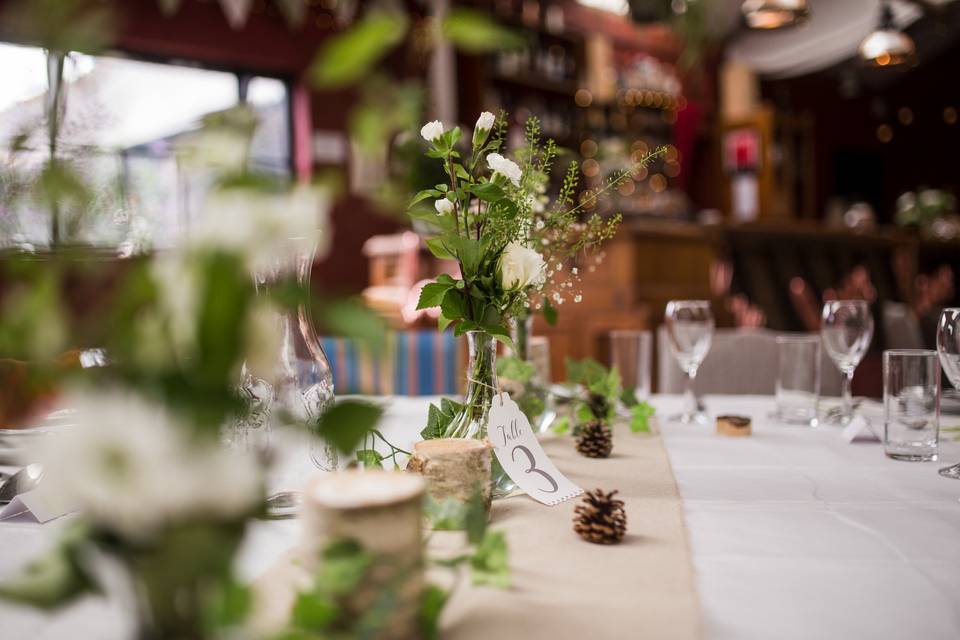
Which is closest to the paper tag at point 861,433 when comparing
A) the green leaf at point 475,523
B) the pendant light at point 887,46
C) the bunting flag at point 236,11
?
the green leaf at point 475,523

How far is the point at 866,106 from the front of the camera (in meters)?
9.98

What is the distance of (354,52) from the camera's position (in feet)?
0.72

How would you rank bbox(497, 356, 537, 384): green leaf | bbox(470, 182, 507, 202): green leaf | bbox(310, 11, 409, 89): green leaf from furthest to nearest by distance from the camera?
1. bbox(497, 356, 537, 384): green leaf
2. bbox(470, 182, 507, 202): green leaf
3. bbox(310, 11, 409, 89): green leaf

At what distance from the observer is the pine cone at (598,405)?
1.24m

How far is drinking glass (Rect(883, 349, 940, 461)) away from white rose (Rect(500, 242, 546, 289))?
51 centimetres

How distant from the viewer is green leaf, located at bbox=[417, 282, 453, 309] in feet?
2.75

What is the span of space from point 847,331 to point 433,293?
2.71 ft

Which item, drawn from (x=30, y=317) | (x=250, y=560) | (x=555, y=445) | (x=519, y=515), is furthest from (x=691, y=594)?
(x=555, y=445)

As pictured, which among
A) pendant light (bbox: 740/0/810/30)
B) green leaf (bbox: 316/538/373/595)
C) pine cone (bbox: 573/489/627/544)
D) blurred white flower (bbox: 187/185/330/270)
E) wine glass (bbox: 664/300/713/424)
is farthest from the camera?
pendant light (bbox: 740/0/810/30)

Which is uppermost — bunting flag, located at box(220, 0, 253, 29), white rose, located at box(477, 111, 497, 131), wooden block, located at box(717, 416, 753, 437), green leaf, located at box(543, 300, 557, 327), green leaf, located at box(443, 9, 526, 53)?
bunting flag, located at box(220, 0, 253, 29)

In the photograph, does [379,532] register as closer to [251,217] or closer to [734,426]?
[251,217]

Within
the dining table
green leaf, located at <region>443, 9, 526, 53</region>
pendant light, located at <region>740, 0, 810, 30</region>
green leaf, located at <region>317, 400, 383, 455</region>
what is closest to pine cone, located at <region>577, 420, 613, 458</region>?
the dining table

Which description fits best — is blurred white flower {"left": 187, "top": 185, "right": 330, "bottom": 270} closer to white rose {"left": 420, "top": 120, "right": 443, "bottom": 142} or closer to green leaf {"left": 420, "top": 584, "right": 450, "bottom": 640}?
green leaf {"left": 420, "top": 584, "right": 450, "bottom": 640}

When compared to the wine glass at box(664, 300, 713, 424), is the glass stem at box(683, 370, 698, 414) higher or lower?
lower
